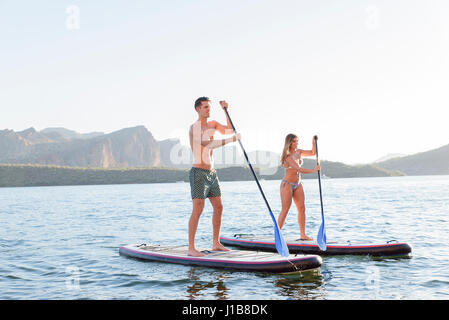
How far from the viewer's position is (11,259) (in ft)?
38.2

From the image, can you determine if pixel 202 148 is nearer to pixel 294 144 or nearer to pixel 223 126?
pixel 223 126

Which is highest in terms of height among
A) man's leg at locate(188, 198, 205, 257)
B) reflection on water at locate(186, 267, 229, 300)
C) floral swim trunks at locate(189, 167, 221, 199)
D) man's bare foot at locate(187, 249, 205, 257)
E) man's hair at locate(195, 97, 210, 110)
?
man's hair at locate(195, 97, 210, 110)

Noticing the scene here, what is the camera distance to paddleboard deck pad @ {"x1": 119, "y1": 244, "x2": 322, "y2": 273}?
26.1 ft

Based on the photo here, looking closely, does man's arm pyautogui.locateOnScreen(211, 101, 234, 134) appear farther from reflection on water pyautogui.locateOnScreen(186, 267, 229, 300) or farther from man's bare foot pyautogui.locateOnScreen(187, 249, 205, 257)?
reflection on water pyautogui.locateOnScreen(186, 267, 229, 300)

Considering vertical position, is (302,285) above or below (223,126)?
below

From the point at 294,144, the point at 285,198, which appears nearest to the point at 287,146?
the point at 294,144

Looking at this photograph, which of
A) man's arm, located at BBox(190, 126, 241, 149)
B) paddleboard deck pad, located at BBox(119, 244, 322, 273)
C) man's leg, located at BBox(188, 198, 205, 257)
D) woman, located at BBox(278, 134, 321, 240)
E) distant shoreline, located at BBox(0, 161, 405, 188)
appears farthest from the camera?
distant shoreline, located at BBox(0, 161, 405, 188)

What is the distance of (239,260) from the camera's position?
8.32 meters

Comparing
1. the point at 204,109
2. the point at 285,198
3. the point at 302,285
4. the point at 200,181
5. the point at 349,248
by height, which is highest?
the point at 204,109

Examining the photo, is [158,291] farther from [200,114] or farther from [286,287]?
[200,114]

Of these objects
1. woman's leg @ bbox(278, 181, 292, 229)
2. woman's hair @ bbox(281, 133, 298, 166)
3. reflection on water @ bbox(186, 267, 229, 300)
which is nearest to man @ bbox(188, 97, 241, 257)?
reflection on water @ bbox(186, 267, 229, 300)

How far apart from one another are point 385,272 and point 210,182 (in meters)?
3.69
